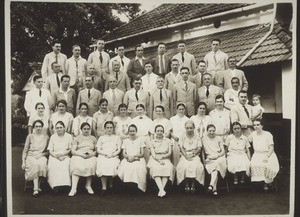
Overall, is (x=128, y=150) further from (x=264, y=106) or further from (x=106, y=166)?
(x=264, y=106)

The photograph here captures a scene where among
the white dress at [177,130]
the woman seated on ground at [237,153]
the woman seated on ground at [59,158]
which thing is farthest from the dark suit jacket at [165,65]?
the woman seated on ground at [59,158]

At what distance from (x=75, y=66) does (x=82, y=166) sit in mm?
941

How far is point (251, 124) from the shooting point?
16.8 feet

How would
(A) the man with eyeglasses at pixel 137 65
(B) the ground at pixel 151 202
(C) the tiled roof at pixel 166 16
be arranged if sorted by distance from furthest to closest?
(A) the man with eyeglasses at pixel 137 65 → (C) the tiled roof at pixel 166 16 → (B) the ground at pixel 151 202

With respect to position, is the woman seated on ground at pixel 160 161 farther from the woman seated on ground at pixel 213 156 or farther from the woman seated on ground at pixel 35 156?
the woman seated on ground at pixel 35 156

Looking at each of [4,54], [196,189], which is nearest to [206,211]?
[196,189]

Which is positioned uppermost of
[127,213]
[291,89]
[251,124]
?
[291,89]

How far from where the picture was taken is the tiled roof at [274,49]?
16.3 ft

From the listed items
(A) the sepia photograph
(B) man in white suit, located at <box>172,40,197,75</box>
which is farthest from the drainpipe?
(B) man in white suit, located at <box>172,40,197,75</box>

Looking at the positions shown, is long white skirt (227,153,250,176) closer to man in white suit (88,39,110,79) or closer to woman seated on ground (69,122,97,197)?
woman seated on ground (69,122,97,197)

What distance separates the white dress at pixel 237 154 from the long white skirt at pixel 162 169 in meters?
0.53

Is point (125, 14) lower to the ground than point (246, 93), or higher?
higher

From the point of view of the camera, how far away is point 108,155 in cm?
504

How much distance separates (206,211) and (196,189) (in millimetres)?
240
